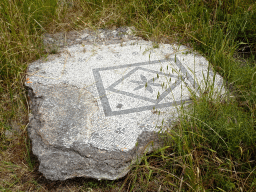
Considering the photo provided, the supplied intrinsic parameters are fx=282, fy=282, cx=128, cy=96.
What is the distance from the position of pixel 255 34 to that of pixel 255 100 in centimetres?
101

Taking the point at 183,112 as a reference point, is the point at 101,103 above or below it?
below

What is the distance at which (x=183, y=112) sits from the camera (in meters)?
1.69

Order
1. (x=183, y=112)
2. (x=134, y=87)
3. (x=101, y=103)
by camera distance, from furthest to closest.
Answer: (x=134, y=87)
(x=101, y=103)
(x=183, y=112)

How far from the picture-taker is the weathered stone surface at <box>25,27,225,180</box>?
1682 millimetres

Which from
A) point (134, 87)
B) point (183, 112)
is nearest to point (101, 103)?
point (134, 87)

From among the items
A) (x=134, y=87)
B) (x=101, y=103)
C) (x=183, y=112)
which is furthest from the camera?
(x=134, y=87)

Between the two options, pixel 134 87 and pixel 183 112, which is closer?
pixel 183 112

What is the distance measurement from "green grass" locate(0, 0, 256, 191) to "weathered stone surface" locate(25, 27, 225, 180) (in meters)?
0.09

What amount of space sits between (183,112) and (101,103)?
64 centimetres

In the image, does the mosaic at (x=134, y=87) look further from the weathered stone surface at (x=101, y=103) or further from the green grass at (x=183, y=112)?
the green grass at (x=183, y=112)

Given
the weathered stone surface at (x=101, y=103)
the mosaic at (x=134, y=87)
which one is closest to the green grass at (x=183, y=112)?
the weathered stone surface at (x=101, y=103)

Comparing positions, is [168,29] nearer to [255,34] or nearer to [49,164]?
[255,34]

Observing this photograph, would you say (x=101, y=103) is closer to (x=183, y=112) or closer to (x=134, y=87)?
(x=134, y=87)

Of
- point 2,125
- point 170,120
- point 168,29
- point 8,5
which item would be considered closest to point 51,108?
point 2,125
